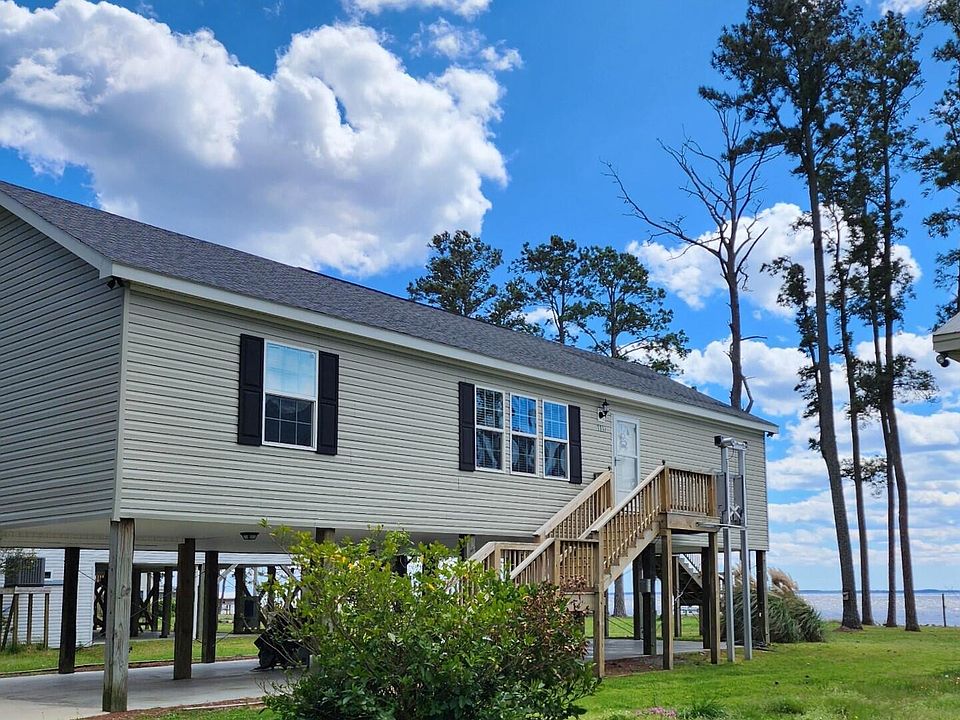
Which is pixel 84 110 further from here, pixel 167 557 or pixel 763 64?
pixel 763 64

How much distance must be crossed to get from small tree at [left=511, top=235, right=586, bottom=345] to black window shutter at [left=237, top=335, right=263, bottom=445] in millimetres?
26160

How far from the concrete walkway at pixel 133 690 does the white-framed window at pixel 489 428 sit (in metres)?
4.57

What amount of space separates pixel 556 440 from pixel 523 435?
2.95 ft

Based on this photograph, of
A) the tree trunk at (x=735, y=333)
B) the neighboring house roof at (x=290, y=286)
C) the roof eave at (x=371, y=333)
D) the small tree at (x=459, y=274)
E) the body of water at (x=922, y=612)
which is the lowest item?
the body of water at (x=922, y=612)

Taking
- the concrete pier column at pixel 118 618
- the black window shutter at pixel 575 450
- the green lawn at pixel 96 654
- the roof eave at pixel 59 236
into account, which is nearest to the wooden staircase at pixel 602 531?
the black window shutter at pixel 575 450

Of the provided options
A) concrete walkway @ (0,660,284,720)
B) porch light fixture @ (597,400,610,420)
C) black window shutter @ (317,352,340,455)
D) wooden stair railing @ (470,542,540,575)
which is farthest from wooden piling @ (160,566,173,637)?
wooden stair railing @ (470,542,540,575)

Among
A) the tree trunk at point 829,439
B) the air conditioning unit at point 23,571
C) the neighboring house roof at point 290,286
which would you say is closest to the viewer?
the neighboring house roof at point 290,286

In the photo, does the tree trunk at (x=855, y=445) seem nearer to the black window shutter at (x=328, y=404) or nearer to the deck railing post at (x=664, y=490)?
the deck railing post at (x=664, y=490)

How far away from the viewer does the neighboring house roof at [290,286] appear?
12.8m

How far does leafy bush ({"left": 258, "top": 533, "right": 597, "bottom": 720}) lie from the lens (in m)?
7.21

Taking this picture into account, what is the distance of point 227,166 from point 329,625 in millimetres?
13796

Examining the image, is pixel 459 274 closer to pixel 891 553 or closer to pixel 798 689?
pixel 891 553

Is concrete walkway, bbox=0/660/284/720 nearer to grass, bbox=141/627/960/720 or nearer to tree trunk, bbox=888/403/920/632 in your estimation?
grass, bbox=141/627/960/720

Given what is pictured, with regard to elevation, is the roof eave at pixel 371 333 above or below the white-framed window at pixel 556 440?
above
